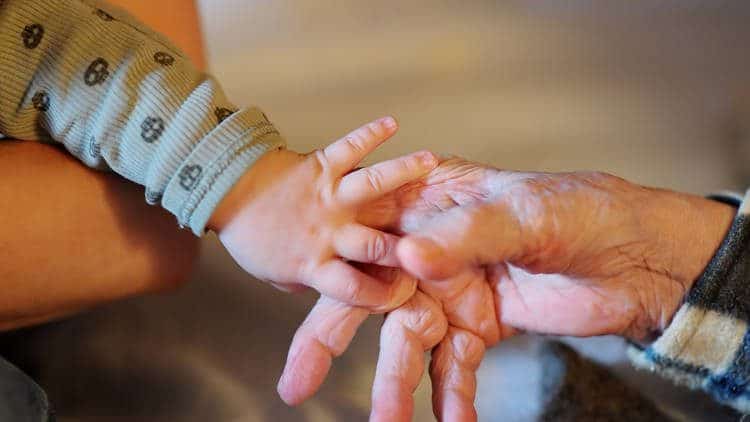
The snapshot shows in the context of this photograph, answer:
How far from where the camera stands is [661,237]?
1.52 ft

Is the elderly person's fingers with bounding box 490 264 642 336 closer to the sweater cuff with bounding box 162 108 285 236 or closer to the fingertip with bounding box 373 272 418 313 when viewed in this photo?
the fingertip with bounding box 373 272 418 313

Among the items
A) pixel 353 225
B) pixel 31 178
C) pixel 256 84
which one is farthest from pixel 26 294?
pixel 256 84

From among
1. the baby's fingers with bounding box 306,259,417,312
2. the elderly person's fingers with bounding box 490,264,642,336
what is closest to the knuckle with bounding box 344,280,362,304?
the baby's fingers with bounding box 306,259,417,312

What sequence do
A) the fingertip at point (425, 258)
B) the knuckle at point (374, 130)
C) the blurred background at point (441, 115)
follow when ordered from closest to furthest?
the fingertip at point (425, 258) < the knuckle at point (374, 130) < the blurred background at point (441, 115)

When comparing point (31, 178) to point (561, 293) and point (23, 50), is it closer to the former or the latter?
point (23, 50)

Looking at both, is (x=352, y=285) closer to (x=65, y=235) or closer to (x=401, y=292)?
(x=401, y=292)

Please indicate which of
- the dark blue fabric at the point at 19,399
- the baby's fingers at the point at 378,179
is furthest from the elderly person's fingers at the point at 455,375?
the dark blue fabric at the point at 19,399

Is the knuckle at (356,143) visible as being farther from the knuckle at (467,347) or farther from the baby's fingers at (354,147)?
the knuckle at (467,347)

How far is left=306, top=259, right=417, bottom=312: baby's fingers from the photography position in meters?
0.43

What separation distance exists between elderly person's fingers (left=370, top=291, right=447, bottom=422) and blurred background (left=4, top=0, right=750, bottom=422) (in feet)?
0.34

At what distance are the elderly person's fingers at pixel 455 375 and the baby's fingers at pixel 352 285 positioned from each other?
0.05m

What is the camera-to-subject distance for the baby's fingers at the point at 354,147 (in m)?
0.44

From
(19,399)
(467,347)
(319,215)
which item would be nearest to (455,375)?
(467,347)

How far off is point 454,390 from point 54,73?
290 millimetres
